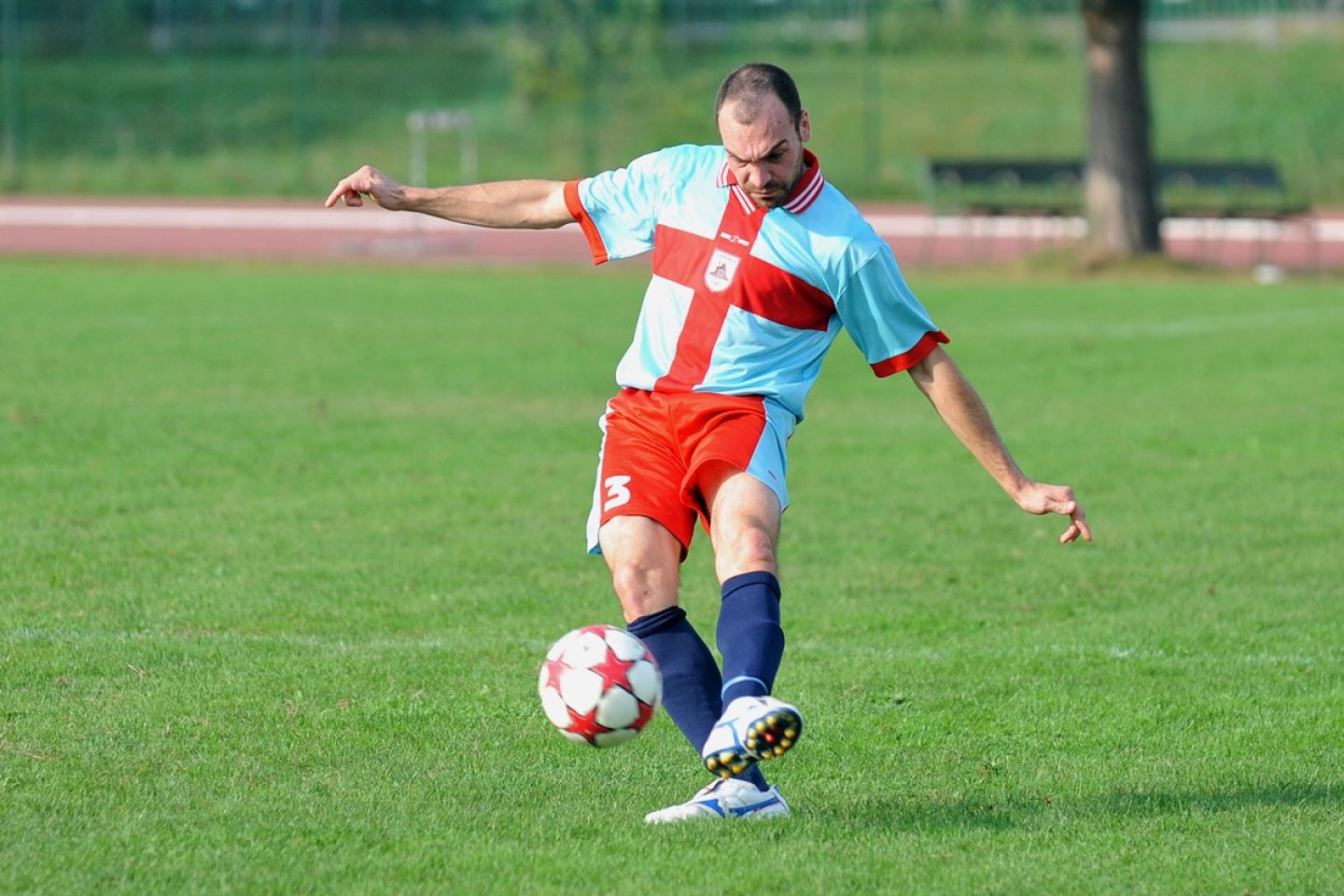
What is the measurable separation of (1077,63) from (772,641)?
122ft

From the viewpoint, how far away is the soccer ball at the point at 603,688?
14.9 ft

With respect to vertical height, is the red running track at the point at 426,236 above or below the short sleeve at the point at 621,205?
below

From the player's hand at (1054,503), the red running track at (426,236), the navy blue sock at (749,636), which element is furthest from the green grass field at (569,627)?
the red running track at (426,236)

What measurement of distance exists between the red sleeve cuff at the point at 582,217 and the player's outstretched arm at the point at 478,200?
19 mm

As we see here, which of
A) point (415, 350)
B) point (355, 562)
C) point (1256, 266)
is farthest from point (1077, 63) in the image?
point (355, 562)

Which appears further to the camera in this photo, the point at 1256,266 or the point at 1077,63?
the point at 1077,63

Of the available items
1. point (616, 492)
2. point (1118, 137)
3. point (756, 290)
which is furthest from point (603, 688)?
point (1118, 137)

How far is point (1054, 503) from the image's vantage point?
4.87 metres

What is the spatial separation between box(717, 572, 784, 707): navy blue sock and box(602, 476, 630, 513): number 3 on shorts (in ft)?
1.20

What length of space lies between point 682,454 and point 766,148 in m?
0.84

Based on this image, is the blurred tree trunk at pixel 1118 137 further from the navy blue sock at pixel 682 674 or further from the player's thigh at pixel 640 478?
the navy blue sock at pixel 682 674

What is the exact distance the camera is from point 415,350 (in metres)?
16.0

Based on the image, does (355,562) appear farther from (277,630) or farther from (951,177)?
(951,177)

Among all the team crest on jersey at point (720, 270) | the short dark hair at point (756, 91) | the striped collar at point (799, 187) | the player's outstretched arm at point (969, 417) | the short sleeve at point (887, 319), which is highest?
the short dark hair at point (756, 91)
